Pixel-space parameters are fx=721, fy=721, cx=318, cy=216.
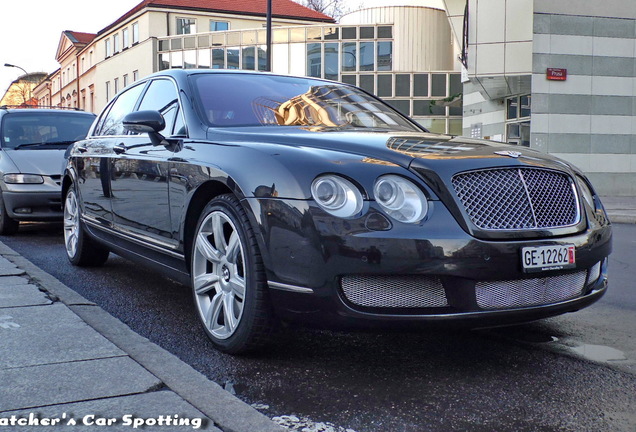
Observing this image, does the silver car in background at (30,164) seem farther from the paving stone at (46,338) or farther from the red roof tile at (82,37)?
the red roof tile at (82,37)

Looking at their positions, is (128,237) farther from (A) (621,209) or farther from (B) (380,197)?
(A) (621,209)

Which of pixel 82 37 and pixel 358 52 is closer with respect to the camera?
pixel 358 52

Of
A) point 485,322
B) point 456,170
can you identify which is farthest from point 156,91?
point 485,322

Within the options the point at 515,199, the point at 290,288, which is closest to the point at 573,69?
the point at 515,199

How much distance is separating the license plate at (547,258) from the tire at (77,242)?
3.85 metres

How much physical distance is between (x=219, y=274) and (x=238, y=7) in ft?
157

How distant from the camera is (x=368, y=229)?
2.95 m

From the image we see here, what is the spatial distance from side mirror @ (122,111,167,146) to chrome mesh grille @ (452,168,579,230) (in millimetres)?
1997

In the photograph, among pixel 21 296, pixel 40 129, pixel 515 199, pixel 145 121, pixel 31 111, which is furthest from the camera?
pixel 31 111

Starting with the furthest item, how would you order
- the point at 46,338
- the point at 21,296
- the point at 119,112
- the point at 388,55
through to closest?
1. the point at 388,55
2. the point at 119,112
3. the point at 21,296
4. the point at 46,338

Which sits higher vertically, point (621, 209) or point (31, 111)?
point (31, 111)

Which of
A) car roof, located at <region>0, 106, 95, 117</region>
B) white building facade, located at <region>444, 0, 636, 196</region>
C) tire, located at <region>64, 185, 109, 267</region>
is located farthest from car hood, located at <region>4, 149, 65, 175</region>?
white building facade, located at <region>444, 0, 636, 196</region>

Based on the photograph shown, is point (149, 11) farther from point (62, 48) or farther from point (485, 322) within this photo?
point (485, 322)

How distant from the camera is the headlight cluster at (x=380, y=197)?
300 centimetres
